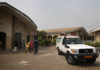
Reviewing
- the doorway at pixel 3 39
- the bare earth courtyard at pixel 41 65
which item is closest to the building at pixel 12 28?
the doorway at pixel 3 39

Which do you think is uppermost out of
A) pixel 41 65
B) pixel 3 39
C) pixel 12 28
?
pixel 12 28

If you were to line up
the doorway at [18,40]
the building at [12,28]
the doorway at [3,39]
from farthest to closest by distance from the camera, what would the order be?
the doorway at [18,40]
the doorway at [3,39]
the building at [12,28]

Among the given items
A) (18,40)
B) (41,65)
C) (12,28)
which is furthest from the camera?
(18,40)

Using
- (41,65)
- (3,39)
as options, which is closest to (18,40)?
(3,39)

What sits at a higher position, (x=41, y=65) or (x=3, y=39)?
(x=3, y=39)

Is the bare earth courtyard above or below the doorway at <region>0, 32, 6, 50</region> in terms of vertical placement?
below

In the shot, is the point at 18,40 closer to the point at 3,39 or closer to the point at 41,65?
the point at 3,39

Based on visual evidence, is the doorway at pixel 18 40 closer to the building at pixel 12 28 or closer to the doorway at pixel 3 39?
the building at pixel 12 28

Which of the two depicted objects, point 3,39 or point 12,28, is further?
point 3,39

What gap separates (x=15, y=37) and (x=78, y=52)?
48.6 feet

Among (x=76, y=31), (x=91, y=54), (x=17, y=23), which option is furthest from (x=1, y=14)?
(x=76, y=31)

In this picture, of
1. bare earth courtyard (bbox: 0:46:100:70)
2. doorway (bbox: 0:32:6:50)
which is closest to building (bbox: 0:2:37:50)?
doorway (bbox: 0:32:6:50)

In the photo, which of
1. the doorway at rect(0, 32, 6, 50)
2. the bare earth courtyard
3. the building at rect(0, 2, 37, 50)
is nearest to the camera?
the bare earth courtyard

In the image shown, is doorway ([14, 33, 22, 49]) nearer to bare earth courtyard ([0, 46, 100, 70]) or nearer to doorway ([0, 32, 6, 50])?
doorway ([0, 32, 6, 50])
